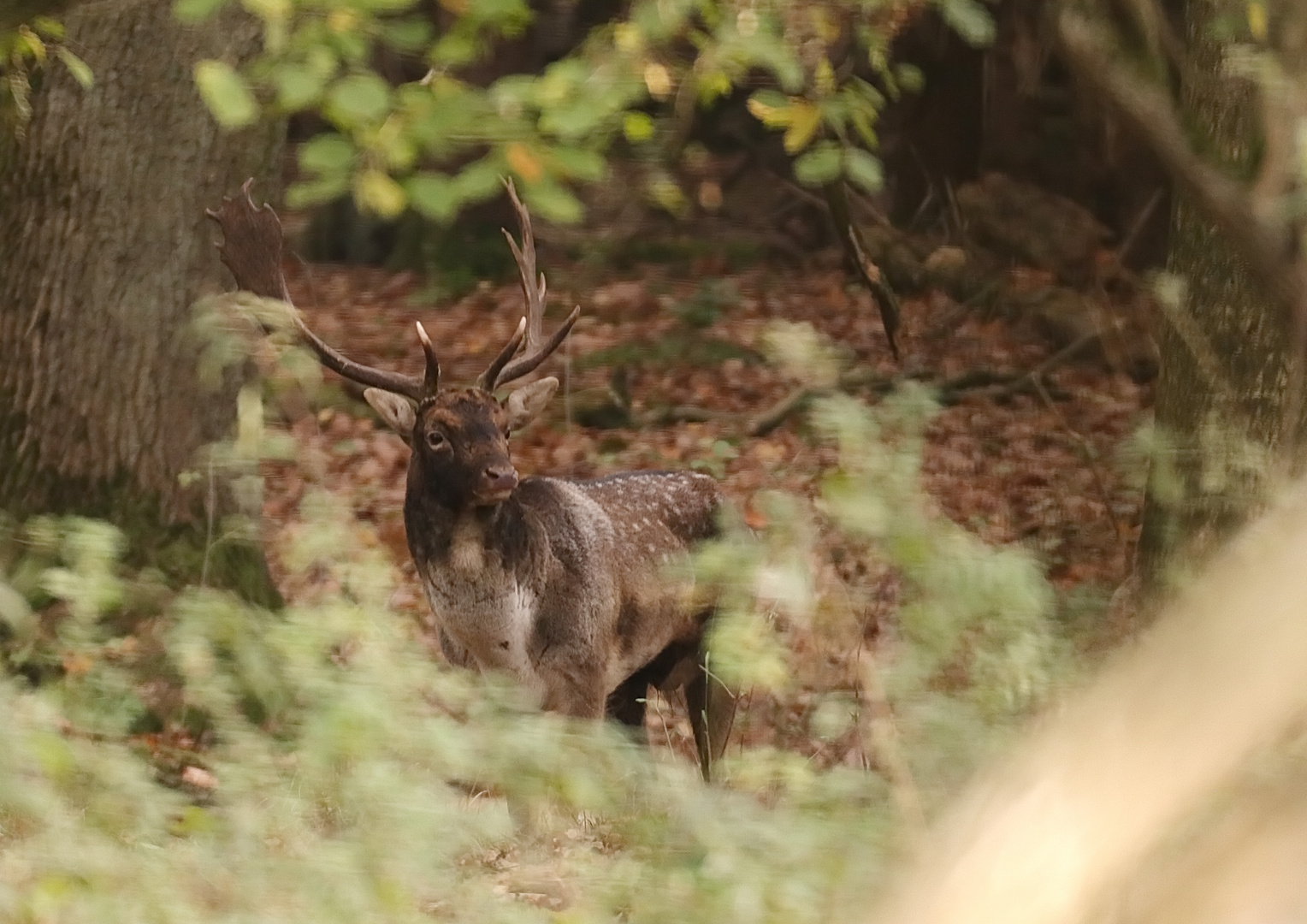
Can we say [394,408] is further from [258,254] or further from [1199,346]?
[1199,346]

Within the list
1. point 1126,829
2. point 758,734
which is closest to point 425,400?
point 758,734

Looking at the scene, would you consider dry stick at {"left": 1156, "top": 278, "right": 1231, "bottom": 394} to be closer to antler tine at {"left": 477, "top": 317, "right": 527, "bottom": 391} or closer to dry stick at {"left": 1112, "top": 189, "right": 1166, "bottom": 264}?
antler tine at {"left": 477, "top": 317, "right": 527, "bottom": 391}

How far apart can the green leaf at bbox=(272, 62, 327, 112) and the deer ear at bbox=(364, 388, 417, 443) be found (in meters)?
2.86

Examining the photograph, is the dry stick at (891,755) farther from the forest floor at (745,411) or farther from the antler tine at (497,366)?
the antler tine at (497,366)

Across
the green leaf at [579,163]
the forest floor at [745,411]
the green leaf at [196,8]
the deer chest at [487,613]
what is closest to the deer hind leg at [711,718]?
the forest floor at [745,411]

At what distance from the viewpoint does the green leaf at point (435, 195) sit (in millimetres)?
3609

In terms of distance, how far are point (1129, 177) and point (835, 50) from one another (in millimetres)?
3001

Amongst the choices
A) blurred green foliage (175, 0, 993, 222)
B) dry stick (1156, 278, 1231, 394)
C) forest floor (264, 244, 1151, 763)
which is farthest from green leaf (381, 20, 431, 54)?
forest floor (264, 244, 1151, 763)

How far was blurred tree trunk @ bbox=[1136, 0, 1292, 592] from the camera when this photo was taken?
5598mm

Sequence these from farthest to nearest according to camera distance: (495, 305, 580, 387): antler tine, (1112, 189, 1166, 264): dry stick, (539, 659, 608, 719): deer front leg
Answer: (1112, 189, 1166, 264): dry stick → (495, 305, 580, 387): antler tine → (539, 659, 608, 719): deer front leg

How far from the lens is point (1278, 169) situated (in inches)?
143

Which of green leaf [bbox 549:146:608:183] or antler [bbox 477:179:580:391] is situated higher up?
green leaf [bbox 549:146:608:183]

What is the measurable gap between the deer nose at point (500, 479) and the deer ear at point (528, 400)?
0.57 metres

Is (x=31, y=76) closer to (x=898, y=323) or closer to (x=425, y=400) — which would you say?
(x=425, y=400)
